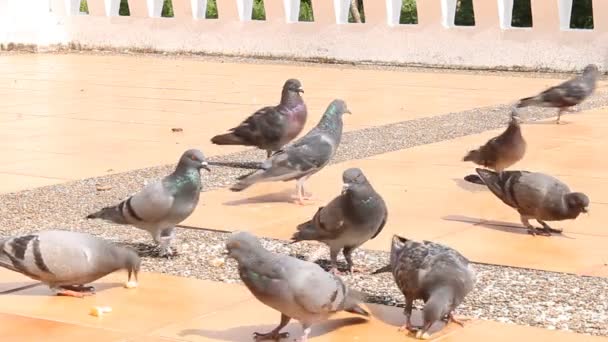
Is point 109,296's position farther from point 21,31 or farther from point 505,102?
point 21,31

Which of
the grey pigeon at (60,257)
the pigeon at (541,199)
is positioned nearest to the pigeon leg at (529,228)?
the pigeon at (541,199)

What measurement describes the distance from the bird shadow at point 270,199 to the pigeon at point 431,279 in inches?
112

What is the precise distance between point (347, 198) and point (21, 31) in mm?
15607

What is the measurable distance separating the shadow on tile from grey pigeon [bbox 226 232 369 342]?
26cm

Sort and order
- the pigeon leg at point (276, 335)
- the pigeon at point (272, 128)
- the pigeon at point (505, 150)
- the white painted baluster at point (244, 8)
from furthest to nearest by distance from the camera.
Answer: the white painted baluster at point (244, 8) < the pigeon at point (272, 128) < the pigeon at point (505, 150) < the pigeon leg at point (276, 335)

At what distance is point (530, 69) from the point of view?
16453 mm

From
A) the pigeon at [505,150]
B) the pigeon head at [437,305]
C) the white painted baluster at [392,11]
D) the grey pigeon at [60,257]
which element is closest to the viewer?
the pigeon head at [437,305]

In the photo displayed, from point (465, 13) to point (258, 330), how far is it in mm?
21846

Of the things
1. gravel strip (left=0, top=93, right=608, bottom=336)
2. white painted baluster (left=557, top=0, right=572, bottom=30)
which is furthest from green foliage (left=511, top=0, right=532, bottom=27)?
Result: gravel strip (left=0, top=93, right=608, bottom=336)

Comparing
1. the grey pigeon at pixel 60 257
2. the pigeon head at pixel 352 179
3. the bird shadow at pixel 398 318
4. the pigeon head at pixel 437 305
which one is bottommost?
the bird shadow at pixel 398 318

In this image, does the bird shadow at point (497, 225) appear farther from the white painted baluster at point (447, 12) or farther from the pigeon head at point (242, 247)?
the white painted baluster at point (447, 12)

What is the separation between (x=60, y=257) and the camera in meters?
5.18

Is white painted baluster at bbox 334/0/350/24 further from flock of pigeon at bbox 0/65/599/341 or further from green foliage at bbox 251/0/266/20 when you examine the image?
flock of pigeon at bbox 0/65/599/341

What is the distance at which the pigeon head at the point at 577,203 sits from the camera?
21.5ft
